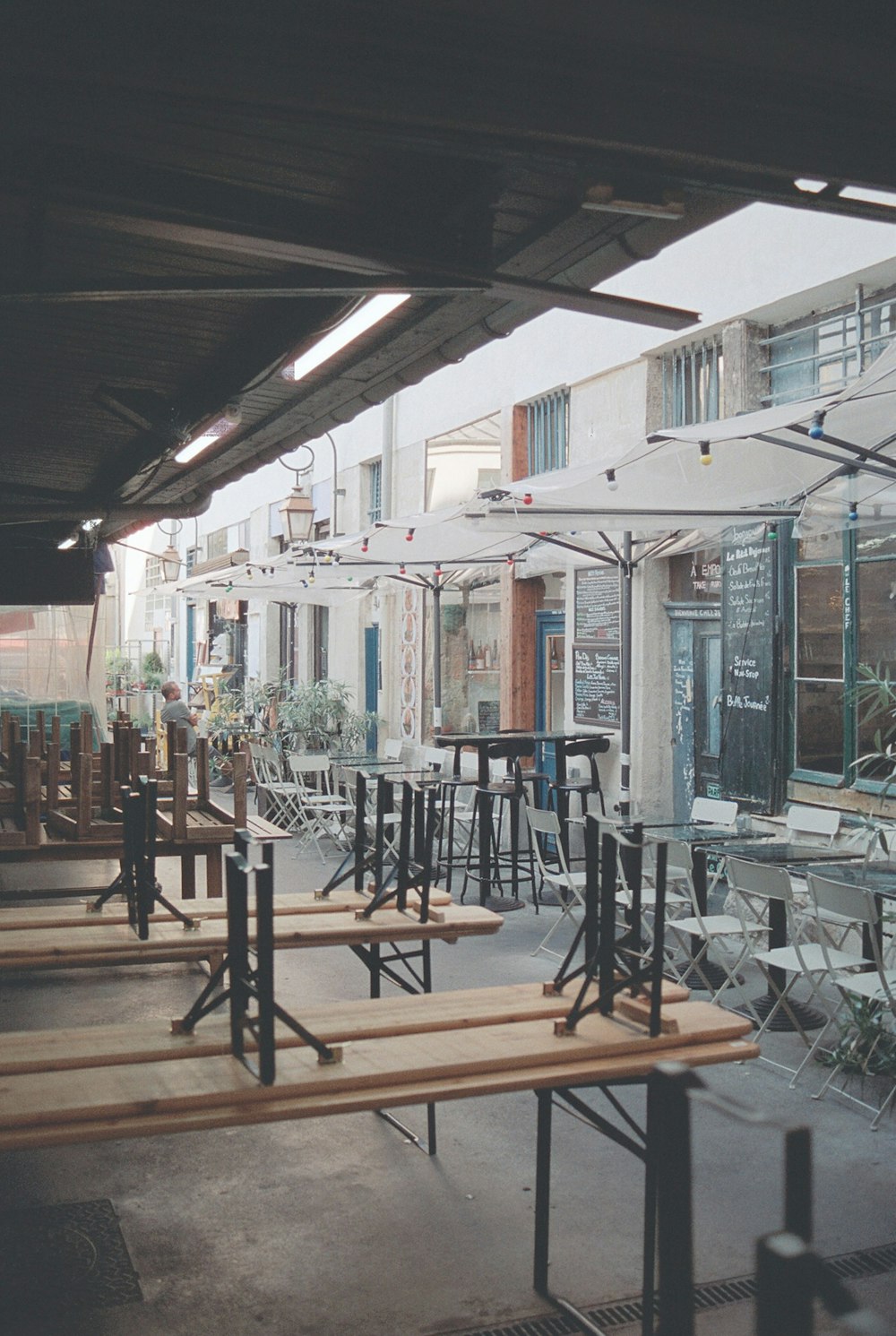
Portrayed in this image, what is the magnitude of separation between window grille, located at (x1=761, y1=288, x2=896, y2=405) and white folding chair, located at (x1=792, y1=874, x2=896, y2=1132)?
3.68 metres

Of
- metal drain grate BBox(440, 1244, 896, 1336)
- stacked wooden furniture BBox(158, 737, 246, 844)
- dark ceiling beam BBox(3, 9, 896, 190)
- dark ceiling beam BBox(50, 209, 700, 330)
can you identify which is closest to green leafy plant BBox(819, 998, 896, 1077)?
metal drain grate BBox(440, 1244, 896, 1336)

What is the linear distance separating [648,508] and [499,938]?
3.18 metres

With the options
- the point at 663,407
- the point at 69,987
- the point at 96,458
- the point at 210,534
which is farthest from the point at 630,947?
the point at 210,534

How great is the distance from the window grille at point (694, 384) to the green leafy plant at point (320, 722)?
688 centimetres

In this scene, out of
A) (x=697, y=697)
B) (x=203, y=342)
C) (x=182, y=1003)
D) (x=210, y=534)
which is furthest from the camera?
(x=210, y=534)

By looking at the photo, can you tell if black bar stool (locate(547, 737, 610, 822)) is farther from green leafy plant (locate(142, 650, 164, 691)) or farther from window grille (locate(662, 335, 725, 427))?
green leafy plant (locate(142, 650, 164, 691))

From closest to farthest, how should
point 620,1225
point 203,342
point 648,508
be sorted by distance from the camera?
point 620,1225, point 203,342, point 648,508

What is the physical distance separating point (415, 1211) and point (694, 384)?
7405 mm

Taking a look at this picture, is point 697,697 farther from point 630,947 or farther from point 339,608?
point 339,608

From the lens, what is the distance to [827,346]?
8.67 metres

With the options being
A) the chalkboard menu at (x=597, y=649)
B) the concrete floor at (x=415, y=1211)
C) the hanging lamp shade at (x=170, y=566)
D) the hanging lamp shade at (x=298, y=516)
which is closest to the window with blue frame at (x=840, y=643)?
the chalkboard menu at (x=597, y=649)

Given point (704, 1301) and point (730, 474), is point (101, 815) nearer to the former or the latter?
point (730, 474)

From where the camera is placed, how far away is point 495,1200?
4477 mm

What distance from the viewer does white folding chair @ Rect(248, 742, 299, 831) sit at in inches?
507
